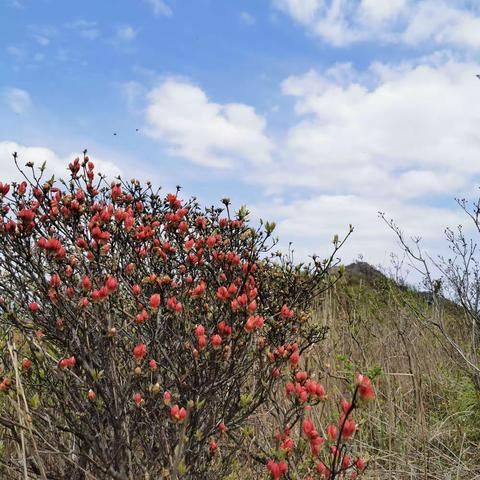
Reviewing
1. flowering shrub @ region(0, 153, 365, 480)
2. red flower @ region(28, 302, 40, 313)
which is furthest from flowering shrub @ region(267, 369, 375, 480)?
red flower @ region(28, 302, 40, 313)

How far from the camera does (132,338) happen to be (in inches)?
110

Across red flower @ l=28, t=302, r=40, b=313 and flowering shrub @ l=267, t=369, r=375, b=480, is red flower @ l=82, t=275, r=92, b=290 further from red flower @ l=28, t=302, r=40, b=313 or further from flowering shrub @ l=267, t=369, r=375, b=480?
flowering shrub @ l=267, t=369, r=375, b=480

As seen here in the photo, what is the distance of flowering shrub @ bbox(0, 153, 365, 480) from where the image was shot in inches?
92.7

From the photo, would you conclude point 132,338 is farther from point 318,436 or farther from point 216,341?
point 318,436

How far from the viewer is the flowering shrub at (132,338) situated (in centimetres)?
235

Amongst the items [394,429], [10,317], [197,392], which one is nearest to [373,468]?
[394,429]

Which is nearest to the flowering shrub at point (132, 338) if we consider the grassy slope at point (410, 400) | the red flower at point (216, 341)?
the red flower at point (216, 341)

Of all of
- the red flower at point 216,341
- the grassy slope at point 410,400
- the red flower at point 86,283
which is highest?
the red flower at point 86,283

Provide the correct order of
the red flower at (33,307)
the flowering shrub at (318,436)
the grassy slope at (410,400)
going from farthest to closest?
the grassy slope at (410,400)
the red flower at (33,307)
the flowering shrub at (318,436)

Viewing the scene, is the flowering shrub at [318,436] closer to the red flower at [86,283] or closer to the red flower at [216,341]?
the red flower at [216,341]

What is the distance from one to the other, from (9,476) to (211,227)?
194cm

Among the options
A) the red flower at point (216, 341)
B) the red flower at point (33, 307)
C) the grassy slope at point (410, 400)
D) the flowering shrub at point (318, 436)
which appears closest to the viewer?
the flowering shrub at point (318, 436)

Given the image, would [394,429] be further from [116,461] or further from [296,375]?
[116,461]

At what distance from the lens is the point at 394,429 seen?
12.8ft
